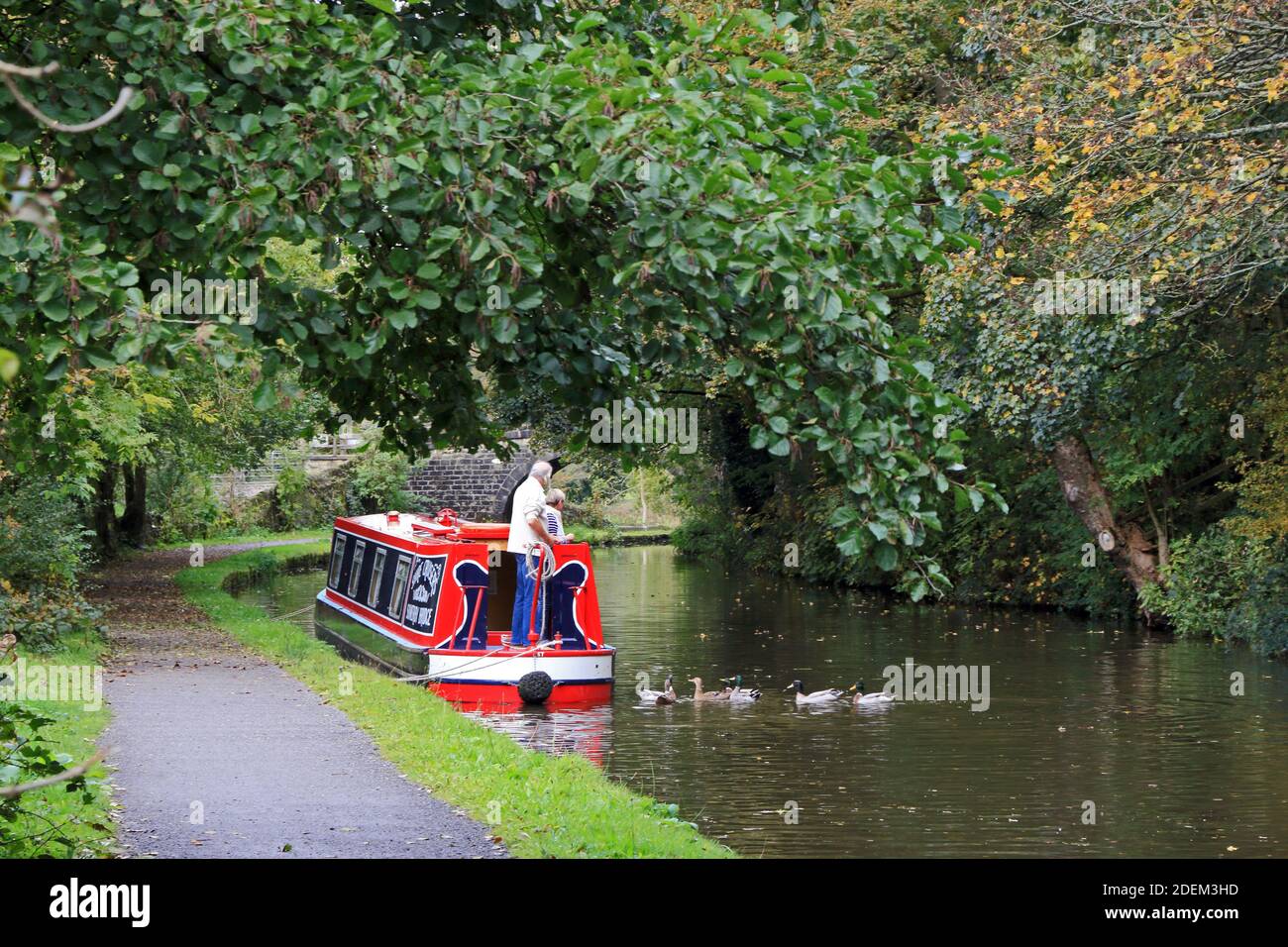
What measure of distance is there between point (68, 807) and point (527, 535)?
8640 millimetres

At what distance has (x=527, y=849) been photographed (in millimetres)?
7715

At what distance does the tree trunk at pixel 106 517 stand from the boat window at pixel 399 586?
48.1ft

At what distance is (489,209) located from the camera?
4.73 meters

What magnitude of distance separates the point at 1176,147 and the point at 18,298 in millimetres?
13626

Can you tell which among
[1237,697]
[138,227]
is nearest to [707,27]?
[138,227]

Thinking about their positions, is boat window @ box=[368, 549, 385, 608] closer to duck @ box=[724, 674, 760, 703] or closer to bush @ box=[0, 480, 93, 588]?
bush @ box=[0, 480, 93, 588]

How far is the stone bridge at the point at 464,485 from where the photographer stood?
49.8 meters

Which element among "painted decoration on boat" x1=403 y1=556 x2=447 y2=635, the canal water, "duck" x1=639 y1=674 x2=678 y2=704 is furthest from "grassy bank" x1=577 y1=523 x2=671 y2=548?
"duck" x1=639 y1=674 x2=678 y2=704

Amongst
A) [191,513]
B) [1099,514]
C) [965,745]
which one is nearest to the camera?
[965,745]

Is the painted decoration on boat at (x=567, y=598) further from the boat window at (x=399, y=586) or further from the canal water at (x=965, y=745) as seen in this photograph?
the boat window at (x=399, y=586)

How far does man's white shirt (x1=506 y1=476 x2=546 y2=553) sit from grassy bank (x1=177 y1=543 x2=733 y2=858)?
2.07m

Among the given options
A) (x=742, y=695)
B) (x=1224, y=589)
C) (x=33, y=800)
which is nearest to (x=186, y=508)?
(x=742, y=695)

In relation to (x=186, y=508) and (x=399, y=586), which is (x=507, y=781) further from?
(x=186, y=508)

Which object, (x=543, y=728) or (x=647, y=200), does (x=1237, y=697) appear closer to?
(x=543, y=728)
